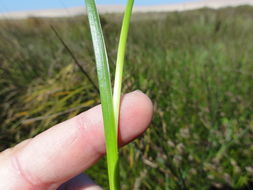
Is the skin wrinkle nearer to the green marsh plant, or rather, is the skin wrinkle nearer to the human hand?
the human hand

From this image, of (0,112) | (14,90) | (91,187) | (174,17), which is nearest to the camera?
(91,187)

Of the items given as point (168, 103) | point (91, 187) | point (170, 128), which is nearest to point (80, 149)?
point (91, 187)

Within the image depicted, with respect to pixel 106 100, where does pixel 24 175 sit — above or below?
below

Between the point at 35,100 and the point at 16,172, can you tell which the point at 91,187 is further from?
the point at 35,100

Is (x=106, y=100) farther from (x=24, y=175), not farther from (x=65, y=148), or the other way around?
(x=24, y=175)

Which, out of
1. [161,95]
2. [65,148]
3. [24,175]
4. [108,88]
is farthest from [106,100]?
[161,95]

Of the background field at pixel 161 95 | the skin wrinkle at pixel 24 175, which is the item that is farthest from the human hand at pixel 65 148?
the background field at pixel 161 95
